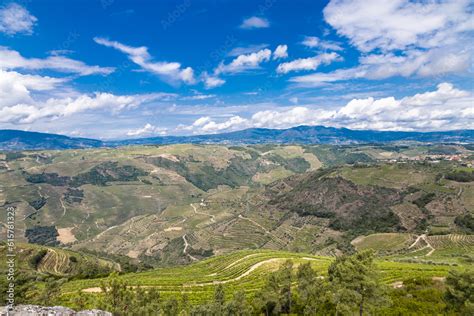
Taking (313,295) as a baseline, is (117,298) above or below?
above

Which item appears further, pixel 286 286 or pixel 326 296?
pixel 286 286

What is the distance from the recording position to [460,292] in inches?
1650

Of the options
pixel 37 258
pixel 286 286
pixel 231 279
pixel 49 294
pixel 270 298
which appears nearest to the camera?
pixel 49 294

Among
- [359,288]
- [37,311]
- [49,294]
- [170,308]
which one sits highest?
[37,311]

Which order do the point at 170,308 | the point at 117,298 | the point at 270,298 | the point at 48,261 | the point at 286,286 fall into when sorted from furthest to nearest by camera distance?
the point at 48,261
the point at 286,286
the point at 270,298
the point at 170,308
the point at 117,298

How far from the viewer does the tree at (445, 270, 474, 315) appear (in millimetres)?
40803

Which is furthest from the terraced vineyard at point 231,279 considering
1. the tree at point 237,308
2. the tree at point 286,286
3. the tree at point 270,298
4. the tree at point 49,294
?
the tree at point 237,308

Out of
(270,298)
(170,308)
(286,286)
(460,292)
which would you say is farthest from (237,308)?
(460,292)

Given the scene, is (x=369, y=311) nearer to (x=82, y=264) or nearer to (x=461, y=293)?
(x=461, y=293)

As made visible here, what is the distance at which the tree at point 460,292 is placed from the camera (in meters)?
40.8

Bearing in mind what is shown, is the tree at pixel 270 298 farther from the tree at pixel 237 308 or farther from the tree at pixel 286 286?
the tree at pixel 237 308

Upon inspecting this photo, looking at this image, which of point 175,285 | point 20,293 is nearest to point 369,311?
point 20,293

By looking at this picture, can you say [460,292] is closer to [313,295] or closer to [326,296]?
[326,296]

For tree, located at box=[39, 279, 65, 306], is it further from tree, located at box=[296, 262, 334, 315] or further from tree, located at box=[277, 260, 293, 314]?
tree, located at box=[296, 262, 334, 315]
